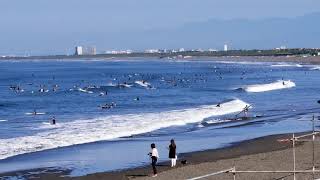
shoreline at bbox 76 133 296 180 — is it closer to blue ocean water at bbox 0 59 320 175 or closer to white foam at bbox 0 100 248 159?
blue ocean water at bbox 0 59 320 175

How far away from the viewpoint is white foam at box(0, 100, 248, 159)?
110ft

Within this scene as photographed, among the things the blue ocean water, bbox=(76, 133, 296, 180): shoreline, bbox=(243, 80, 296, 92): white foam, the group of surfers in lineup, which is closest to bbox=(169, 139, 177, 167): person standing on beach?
the group of surfers in lineup

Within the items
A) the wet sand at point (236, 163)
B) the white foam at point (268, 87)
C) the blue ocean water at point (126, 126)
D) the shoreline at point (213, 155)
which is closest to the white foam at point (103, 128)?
the blue ocean water at point (126, 126)

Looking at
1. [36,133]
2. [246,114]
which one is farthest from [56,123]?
[246,114]

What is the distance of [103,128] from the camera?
40938 mm

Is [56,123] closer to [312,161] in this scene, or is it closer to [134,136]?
[134,136]

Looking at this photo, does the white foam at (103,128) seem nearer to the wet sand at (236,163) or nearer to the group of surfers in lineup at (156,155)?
the wet sand at (236,163)

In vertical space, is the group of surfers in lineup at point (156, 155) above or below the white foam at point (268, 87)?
above

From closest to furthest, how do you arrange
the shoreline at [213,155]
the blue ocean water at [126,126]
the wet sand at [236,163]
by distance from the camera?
1. the wet sand at [236,163]
2. the shoreline at [213,155]
3. the blue ocean water at [126,126]

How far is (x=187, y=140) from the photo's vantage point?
3447cm

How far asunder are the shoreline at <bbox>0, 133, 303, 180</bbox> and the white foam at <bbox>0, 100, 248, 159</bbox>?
4.96 metres

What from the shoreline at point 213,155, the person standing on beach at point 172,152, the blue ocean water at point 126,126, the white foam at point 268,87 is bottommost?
the white foam at point 268,87

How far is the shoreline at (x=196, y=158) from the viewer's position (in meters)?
24.5

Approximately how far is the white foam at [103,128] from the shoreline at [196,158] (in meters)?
4.96
